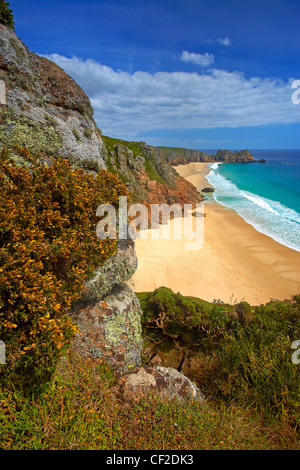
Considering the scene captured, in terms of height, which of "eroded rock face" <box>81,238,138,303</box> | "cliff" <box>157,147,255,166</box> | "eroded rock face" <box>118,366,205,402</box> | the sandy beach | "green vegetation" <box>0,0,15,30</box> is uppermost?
"cliff" <box>157,147,255,166</box>

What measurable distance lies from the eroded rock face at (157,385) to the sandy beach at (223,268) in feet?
23.0

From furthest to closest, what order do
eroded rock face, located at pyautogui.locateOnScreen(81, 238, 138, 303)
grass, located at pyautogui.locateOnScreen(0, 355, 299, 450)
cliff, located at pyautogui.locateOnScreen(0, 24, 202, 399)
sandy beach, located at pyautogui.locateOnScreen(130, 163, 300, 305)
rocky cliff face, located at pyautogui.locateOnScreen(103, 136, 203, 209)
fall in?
rocky cliff face, located at pyautogui.locateOnScreen(103, 136, 203, 209) → sandy beach, located at pyautogui.locateOnScreen(130, 163, 300, 305) → eroded rock face, located at pyautogui.locateOnScreen(81, 238, 138, 303) → cliff, located at pyautogui.locateOnScreen(0, 24, 202, 399) → grass, located at pyautogui.locateOnScreen(0, 355, 299, 450)

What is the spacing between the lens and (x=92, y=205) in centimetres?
534

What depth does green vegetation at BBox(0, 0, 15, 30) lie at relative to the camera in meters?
5.82

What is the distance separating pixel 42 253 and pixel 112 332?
8.60 ft

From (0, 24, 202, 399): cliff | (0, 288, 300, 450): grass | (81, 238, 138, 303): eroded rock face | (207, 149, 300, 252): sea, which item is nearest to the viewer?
(0, 288, 300, 450): grass

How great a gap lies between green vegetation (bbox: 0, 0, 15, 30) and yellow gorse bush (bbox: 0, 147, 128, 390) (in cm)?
370

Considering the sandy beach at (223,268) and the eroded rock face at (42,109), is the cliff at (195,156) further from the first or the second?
the eroded rock face at (42,109)

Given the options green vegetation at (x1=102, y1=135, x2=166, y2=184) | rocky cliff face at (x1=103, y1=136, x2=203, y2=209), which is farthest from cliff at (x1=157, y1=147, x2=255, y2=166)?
rocky cliff face at (x1=103, y1=136, x2=203, y2=209)

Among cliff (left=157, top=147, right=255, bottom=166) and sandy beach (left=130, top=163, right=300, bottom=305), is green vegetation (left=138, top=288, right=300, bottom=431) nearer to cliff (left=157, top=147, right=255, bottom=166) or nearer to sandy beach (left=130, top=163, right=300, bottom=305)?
sandy beach (left=130, top=163, right=300, bottom=305)

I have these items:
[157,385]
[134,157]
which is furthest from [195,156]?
[157,385]
